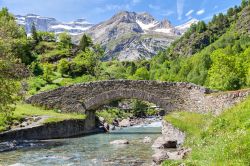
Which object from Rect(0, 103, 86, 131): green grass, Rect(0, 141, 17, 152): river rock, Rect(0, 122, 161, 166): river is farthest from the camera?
Rect(0, 103, 86, 131): green grass

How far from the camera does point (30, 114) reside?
133ft

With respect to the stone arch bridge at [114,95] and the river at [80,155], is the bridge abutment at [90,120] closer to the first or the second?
the stone arch bridge at [114,95]

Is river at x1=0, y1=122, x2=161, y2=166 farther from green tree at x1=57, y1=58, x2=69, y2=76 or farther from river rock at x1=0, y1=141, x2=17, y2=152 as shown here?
green tree at x1=57, y1=58, x2=69, y2=76

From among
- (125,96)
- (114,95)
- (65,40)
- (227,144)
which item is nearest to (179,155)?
(227,144)

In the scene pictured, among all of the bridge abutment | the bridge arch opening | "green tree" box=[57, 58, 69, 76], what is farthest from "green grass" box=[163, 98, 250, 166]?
"green tree" box=[57, 58, 69, 76]

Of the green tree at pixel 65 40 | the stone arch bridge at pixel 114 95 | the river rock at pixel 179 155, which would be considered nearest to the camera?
the river rock at pixel 179 155

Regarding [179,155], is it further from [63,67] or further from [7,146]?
[63,67]

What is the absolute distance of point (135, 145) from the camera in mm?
32125

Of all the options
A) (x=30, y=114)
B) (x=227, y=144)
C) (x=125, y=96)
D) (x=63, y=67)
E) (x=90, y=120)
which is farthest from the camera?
(x=63, y=67)

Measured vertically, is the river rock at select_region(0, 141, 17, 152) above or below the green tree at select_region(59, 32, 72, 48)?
below

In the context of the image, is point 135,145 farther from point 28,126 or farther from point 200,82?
point 200,82

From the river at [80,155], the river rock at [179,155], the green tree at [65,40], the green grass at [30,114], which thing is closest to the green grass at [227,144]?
the river rock at [179,155]

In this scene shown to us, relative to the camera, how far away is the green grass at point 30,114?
36.1 metres

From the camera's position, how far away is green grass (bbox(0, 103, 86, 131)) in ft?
118
